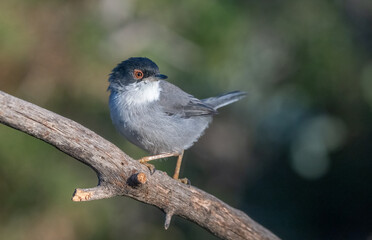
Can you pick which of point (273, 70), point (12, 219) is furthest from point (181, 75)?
point (12, 219)

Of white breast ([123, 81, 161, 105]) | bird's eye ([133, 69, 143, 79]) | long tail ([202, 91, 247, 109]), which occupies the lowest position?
white breast ([123, 81, 161, 105])

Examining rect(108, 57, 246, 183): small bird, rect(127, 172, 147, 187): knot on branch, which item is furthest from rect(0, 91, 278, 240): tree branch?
rect(108, 57, 246, 183): small bird

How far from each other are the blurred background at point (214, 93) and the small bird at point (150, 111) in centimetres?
206

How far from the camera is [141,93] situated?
187 inches

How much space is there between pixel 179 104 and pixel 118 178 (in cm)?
146

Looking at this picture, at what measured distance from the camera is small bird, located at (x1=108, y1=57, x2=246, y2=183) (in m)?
4.57

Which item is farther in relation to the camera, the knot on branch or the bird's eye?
the bird's eye

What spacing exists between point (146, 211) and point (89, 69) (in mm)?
3030

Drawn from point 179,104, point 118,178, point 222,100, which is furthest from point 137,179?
point 222,100

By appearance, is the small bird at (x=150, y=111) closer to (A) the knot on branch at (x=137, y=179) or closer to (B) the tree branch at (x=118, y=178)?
(B) the tree branch at (x=118, y=178)

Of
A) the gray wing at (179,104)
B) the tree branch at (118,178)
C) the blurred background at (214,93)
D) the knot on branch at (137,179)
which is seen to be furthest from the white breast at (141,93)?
the blurred background at (214,93)

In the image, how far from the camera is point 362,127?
7.30 metres

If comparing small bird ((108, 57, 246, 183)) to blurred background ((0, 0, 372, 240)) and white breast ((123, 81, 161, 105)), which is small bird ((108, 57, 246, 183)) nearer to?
white breast ((123, 81, 161, 105))

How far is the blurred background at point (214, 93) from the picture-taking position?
6.43m
